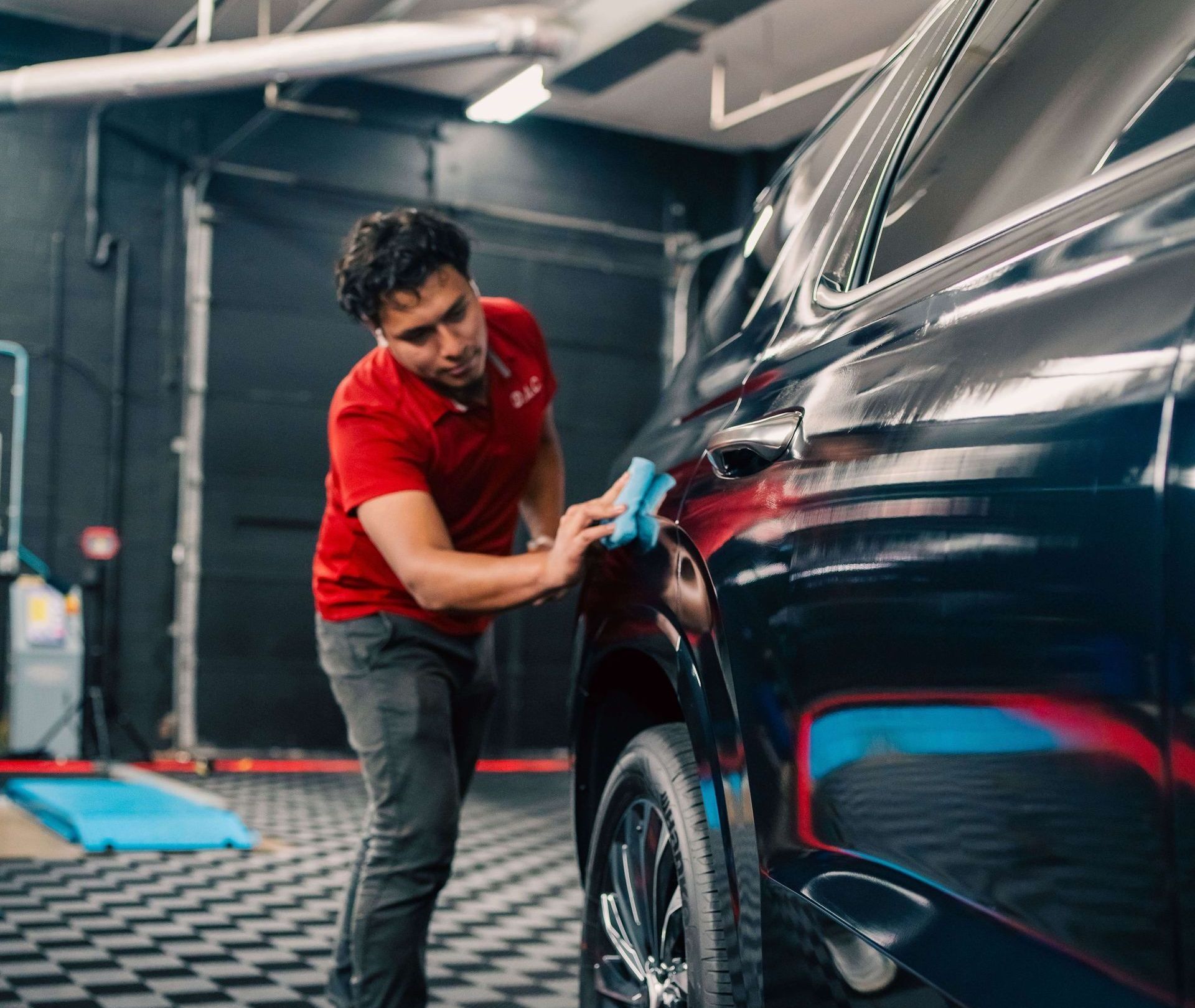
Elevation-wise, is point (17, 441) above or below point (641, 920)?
above

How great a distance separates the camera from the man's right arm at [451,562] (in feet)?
6.61

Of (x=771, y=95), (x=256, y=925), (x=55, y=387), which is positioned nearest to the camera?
(x=256, y=925)

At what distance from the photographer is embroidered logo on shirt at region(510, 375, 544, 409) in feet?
8.77

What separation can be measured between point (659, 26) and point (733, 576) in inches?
265

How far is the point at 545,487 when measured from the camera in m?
2.92

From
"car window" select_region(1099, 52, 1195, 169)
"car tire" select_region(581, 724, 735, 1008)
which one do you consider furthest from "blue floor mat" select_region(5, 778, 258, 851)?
"car window" select_region(1099, 52, 1195, 169)

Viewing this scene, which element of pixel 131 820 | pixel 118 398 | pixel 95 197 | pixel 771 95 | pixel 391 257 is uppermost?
pixel 771 95

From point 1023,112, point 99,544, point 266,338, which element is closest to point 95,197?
point 266,338

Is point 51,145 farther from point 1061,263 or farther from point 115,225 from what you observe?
point 1061,263

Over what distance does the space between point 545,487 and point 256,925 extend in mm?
1883

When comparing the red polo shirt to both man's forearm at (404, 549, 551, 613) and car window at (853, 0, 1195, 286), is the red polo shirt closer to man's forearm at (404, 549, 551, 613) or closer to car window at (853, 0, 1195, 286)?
man's forearm at (404, 549, 551, 613)

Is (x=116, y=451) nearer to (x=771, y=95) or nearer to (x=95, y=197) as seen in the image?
(x=95, y=197)

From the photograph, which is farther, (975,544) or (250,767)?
(250,767)

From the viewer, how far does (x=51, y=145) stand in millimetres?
9195
